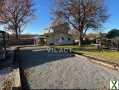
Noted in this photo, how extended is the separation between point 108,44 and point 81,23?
368 inches

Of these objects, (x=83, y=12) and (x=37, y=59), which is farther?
(x=83, y=12)

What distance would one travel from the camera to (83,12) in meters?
48.2

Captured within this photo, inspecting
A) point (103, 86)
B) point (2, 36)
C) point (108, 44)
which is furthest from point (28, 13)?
point (103, 86)

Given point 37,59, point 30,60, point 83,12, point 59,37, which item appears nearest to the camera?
point 30,60

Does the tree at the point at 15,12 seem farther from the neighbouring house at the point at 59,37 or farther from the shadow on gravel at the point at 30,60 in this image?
the shadow on gravel at the point at 30,60

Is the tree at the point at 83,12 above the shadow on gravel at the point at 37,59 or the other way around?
above

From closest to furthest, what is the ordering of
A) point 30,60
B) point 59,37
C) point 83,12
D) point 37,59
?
point 30,60 → point 37,59 → point 83,12 → point 59,37

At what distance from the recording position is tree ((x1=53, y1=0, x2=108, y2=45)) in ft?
156

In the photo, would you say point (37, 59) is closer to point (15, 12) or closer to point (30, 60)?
point (30, 60)

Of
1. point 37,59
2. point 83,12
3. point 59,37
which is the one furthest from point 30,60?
point 59,37

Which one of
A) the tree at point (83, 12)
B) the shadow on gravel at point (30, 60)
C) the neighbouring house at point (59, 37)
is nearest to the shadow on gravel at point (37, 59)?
the shadow on gravel at point (30, 60)

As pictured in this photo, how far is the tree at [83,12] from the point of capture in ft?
156

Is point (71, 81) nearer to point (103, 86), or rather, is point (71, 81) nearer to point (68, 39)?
point (103, 86)

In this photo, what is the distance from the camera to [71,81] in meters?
11.2
